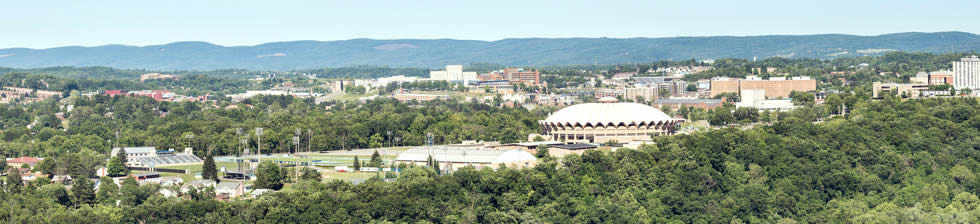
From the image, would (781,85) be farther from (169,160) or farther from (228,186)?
(228,186)

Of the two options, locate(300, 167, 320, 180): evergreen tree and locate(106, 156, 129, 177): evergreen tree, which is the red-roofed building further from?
locate(300, 167, 320, 180): evergreen tree

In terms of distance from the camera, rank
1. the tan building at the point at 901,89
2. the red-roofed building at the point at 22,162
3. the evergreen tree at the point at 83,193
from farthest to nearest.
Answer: the tan building at the point at 901,89 → the red-roofed building at the point at 22,162 → the evergreen tree at the point at 83,193

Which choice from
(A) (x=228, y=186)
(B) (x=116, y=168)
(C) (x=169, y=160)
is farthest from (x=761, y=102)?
(A) (x=228, y=186)

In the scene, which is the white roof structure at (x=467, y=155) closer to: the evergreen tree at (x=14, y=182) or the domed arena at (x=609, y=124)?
the domed arena at (x=609, y=124)

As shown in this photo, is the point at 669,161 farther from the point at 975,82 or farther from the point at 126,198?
the point at 975,82

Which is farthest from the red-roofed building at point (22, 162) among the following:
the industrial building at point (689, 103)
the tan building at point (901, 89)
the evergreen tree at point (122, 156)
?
the tan building at point (901, 89)
